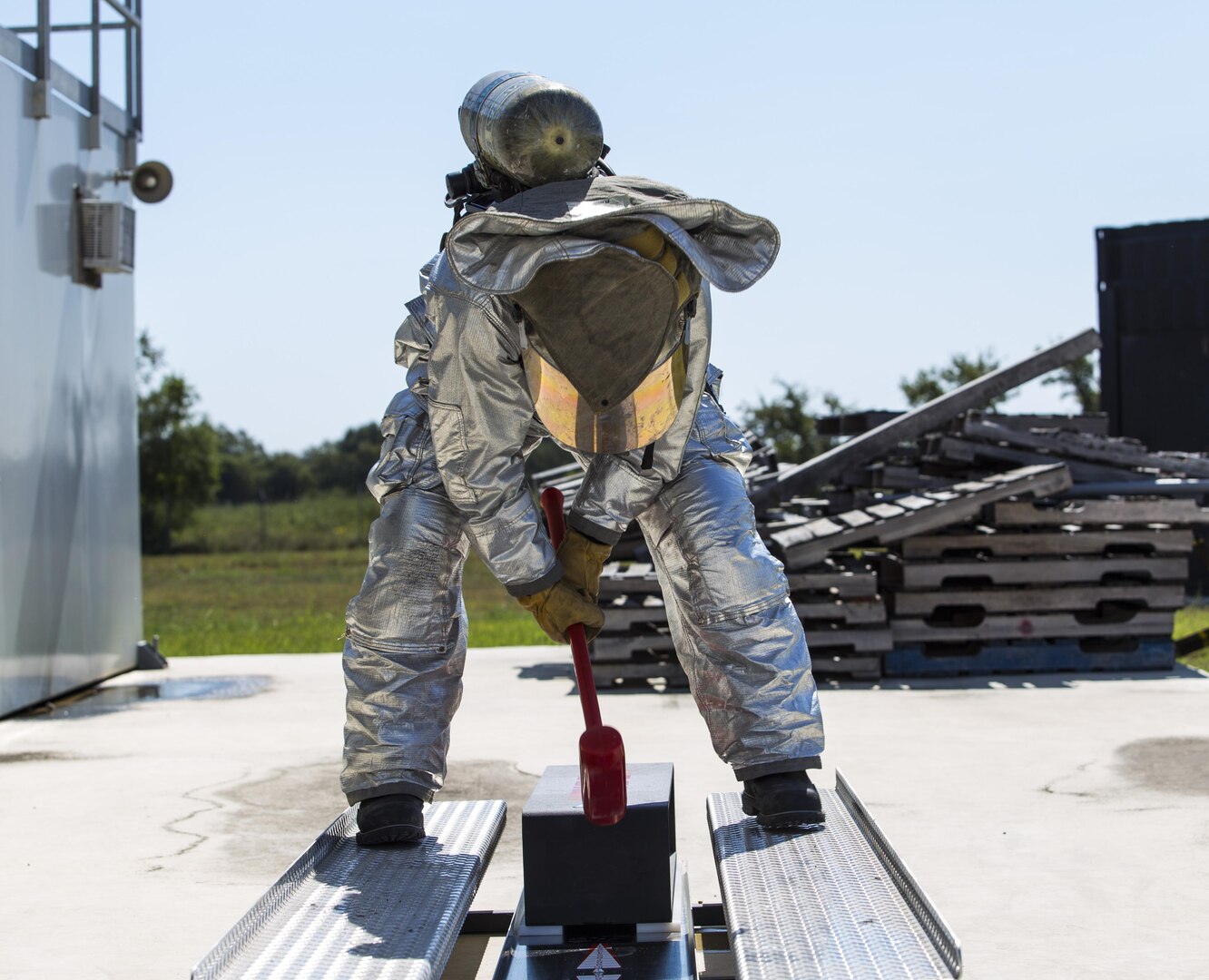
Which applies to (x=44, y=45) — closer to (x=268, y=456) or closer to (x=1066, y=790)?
(x=1066, y=790)

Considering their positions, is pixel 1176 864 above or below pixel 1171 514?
below

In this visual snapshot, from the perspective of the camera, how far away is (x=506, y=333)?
2953mm

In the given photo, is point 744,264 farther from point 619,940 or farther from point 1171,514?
point 1171,514

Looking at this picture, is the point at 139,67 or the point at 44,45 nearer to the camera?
the point at 44,45

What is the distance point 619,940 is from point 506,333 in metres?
1.33

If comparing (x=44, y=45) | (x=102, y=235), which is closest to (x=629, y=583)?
(x=102, y=235)

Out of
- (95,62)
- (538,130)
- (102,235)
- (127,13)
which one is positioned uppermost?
(127,13)

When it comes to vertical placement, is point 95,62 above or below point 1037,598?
above

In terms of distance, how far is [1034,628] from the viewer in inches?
298

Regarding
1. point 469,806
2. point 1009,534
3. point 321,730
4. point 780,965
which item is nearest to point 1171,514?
point 1009,534

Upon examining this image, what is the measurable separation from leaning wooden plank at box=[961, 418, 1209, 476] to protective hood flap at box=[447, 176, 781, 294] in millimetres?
6043

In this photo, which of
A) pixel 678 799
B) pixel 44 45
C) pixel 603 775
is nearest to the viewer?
pixel 603 775

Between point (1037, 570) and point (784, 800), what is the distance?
4.89 metres

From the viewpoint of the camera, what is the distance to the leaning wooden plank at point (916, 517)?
24.2 feet
